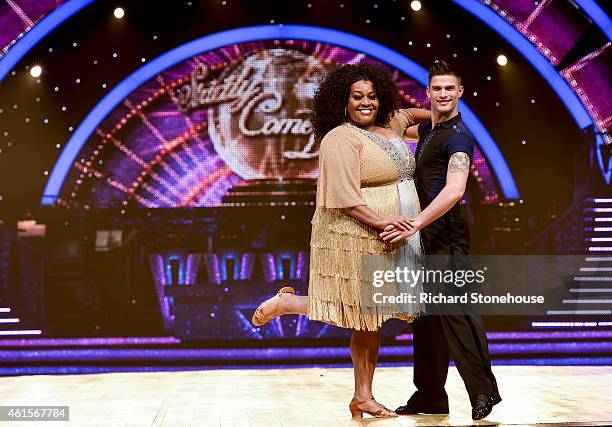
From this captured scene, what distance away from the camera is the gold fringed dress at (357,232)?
327cm

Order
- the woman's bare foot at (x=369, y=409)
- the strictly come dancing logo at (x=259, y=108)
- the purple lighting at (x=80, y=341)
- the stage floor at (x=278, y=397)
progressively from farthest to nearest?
the strictly come dancing logo at (x=259, y=108) → the purple lighting at (x=80, y=341) → the stage floor at (x=278, y=397) → the woman's bare foot at (x=369, y=409)

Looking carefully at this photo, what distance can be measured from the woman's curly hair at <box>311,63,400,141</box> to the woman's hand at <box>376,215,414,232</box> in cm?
47

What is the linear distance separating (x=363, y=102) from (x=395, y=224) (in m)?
0.53

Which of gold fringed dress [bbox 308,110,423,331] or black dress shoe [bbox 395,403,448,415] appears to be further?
black dress shoe [bbox 395,403,448,415]

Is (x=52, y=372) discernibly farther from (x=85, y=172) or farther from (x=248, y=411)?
(x=248, y=411)

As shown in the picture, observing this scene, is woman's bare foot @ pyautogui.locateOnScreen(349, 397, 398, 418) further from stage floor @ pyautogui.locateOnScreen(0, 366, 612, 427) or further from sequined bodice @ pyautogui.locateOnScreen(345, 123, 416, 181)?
sequined bodice @ pyautogui.locateOnScreen(345, 123, 416, 181)

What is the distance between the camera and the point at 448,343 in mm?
3303

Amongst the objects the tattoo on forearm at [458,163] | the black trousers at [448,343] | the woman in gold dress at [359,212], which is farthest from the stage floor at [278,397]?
the tattoo on forearm at [458,163]

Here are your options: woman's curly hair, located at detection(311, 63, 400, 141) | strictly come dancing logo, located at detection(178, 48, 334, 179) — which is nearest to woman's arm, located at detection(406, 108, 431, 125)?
woman's curly hair, located at detection(311, 63, 400, 141)

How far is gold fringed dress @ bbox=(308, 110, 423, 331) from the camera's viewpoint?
129 inches

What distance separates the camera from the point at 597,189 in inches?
241

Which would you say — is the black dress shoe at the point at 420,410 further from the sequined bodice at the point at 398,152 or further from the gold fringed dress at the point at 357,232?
the sequined bodice at the point at 398,152

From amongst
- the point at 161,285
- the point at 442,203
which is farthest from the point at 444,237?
the point at 161,285

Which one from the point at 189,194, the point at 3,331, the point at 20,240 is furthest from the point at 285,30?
the point at 3,331
